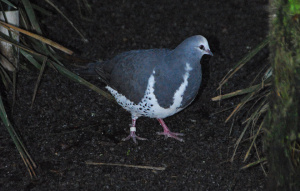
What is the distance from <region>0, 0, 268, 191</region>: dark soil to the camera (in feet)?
10.8

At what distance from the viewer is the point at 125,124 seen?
4.04 m

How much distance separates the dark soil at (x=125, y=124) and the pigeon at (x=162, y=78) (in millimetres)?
437

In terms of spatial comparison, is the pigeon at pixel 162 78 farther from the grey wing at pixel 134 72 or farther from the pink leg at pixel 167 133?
the pink leg at pixel 167 133

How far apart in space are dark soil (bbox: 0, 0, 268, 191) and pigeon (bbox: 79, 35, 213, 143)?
1.43 ft

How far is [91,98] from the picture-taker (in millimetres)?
4320

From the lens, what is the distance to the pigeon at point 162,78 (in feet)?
10.9

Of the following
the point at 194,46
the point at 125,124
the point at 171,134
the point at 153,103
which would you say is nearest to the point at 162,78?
the point at 153,103

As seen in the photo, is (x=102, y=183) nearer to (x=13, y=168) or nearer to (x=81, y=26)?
(x=13, y=168)

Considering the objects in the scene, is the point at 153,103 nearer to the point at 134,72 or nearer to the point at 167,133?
the point at 134,72

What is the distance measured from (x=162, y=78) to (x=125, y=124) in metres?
0.87

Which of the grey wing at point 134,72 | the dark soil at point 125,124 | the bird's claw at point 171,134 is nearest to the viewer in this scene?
the dark soil at point 125,124

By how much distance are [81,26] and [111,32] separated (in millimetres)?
439

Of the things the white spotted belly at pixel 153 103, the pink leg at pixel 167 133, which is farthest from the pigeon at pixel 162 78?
the pink leg at pixel 167 133

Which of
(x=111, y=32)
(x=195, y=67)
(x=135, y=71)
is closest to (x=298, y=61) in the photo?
(x=195, y=67)
